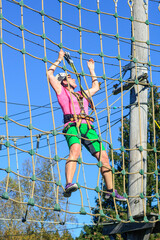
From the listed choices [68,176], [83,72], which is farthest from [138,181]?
[83,72]

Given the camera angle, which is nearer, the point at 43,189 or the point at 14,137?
the point at 14,137

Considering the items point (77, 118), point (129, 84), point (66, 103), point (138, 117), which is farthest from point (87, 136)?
point (129, 84)

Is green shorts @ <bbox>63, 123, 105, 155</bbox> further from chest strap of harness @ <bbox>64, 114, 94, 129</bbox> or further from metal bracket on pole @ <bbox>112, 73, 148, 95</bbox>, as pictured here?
metal bracket on pole @ <bbox>112, 73, 148, 95</bbox>

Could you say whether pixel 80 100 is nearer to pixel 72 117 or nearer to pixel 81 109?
pixel 81 109

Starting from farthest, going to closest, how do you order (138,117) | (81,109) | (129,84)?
(129,84) → (138,117) → (81,109)

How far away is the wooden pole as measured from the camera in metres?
5.54

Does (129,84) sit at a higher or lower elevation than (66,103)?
higher

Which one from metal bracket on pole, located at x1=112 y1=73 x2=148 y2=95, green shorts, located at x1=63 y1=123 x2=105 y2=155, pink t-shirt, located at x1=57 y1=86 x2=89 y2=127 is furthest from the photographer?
metal bracket on pole, located at x1=112 y1=73 x2=148 y2=95

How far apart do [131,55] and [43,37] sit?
1307 mm

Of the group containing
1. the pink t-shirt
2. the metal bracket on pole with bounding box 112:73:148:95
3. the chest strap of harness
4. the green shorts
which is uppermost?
the metal bracket on pole with bounding box 112:73:148:95

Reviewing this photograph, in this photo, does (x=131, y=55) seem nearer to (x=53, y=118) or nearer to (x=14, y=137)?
(x=53, y=118)

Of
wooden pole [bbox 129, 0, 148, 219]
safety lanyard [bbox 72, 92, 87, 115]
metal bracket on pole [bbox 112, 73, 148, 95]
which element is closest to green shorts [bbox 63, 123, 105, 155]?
safety lanyard [bbox 72, 92, 87, 115]

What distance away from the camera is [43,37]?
17.3ft

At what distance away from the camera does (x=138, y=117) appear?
5.85m
